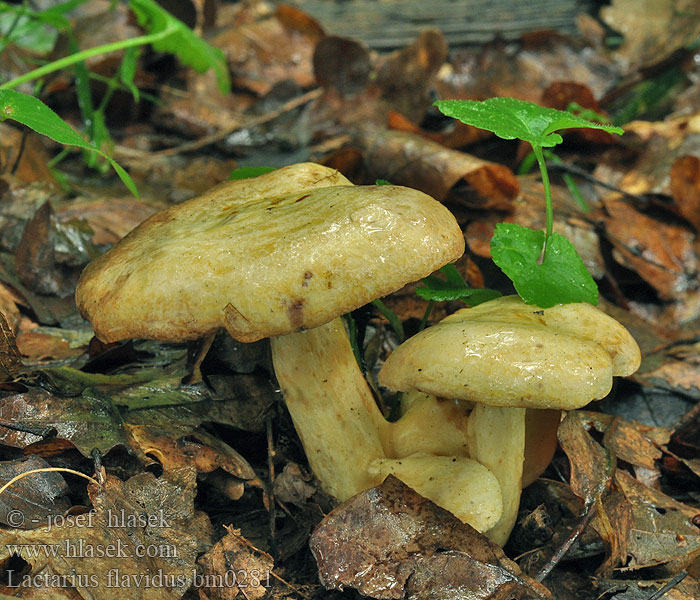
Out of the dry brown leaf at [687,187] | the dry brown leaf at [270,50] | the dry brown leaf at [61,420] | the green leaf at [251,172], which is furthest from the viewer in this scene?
the dry brown leaf at [270,50]

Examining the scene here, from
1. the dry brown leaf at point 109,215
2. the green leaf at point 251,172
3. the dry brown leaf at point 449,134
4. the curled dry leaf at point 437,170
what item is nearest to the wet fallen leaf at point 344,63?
the dry brown leaf at point 449,134

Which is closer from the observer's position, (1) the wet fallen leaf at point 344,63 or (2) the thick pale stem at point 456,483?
(2) the thick pale stem at point 456,483

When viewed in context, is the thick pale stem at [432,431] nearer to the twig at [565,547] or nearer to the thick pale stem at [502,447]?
the thick pale stem at [502,447]

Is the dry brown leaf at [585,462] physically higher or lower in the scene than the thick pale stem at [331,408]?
lower

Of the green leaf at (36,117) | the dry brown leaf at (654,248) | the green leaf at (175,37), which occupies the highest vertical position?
the green leaf at (36,117)

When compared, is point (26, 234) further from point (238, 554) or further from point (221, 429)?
point (238, 554)

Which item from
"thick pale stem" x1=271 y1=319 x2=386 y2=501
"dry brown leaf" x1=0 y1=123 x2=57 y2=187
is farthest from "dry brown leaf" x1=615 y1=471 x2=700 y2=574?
"dry brown leaf" x1=0 y1=123 x2=57 y2=187

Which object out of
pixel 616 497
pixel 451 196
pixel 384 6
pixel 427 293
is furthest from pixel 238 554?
pixel 384 6
